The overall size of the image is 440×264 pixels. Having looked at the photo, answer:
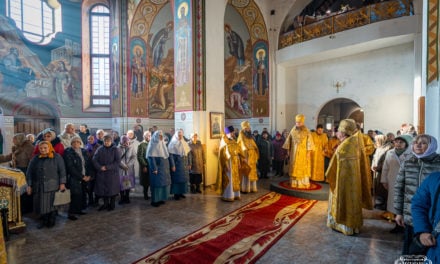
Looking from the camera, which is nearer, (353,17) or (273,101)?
(353,17)

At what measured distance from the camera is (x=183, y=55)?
8273 millimetres

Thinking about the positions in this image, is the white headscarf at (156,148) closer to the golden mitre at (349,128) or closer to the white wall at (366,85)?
the golden mitre at (349,128)

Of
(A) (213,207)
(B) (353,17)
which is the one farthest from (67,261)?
(B) (353,17)

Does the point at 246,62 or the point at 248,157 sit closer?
the point at 248,157

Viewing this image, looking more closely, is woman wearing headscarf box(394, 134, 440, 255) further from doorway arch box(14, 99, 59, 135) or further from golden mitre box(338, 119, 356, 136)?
doorway arch box(14, 99, 59, 135)

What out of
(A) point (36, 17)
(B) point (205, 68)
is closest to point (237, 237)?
(B) point (205, 68)

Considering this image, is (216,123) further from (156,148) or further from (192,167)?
(156,148)

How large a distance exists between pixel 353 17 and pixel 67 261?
11791 mm

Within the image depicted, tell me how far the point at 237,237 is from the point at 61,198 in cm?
323

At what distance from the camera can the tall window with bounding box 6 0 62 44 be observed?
12.0 m

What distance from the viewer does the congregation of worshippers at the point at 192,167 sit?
418 centimetres

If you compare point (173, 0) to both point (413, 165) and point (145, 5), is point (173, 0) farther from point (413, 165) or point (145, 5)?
point (413, 165)

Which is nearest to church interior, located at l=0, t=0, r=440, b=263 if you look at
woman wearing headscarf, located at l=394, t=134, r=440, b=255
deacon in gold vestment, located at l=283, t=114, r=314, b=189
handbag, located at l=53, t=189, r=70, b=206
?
handbag, located at l=53, t=189, r=70, b=206

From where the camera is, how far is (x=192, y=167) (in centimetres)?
711
